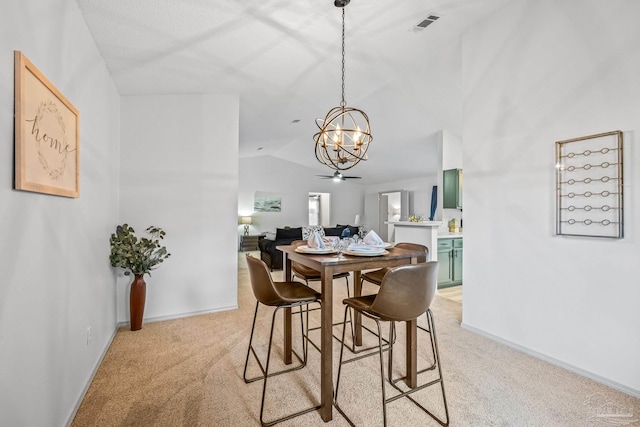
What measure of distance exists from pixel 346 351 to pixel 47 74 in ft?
8.59

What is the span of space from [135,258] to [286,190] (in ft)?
23.4

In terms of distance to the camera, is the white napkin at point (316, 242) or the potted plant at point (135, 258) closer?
the white napkin at point (316, 242)

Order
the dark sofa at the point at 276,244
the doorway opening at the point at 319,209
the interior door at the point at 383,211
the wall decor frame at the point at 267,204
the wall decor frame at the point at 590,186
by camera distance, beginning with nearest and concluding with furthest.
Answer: the wall decor frame at the point at 590,186 < the dark sofa at the point at 276,244 < the wall decor frame at the point at 267,204 < the interior door at the point at 383,211 < the doorway opening at the point at 319,209

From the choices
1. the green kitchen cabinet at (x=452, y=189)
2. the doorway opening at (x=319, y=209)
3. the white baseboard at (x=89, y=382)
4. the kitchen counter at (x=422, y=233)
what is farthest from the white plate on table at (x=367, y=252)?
the doorway opening at (x=319, y=209)

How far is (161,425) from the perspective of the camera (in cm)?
164

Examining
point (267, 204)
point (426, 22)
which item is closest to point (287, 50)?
point (426, 22)

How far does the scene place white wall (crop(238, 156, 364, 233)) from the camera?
9.26 meters

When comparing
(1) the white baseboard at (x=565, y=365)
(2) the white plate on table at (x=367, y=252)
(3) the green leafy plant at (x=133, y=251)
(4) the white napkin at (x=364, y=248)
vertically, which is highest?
(4) the white napkin at (x=364, y=248)

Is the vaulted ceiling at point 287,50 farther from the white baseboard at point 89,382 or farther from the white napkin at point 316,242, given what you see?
the white baseboard at point 89,382

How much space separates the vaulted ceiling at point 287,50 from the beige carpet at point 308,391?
2479 mm

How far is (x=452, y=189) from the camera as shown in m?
5.00

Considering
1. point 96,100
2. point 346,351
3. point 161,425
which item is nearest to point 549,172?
point 346,351

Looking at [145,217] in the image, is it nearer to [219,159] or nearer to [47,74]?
[219,159]

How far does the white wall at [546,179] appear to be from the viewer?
6.38 ft
